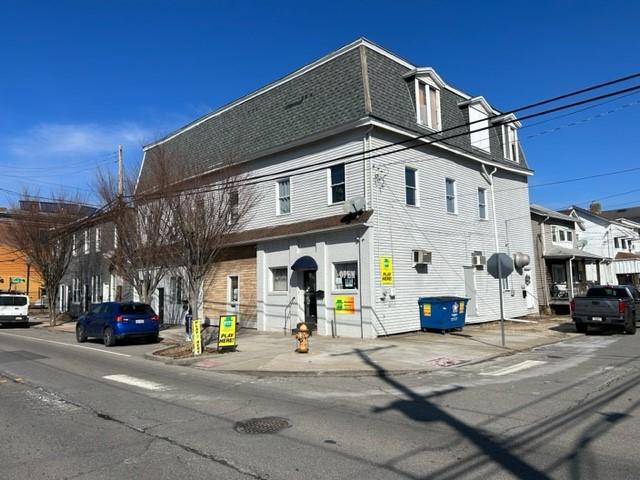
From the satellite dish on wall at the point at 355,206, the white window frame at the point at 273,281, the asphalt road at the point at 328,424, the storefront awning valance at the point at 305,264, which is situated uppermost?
the satellite dish on wall at the point at 355,206

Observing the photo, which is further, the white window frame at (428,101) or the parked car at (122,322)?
the white window frame at (428,101)

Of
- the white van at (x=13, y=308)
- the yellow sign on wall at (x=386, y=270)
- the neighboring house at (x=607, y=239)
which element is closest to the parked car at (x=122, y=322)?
the yellow sign on wall at (x=386, y=270)

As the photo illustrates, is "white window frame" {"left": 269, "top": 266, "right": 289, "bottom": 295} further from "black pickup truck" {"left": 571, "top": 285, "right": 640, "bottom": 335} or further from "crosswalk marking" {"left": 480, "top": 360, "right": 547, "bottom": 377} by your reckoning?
"black pickup truck" {"left": 571, "top": 285, "right": 640, "bottom": 335}

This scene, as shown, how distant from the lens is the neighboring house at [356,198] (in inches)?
699

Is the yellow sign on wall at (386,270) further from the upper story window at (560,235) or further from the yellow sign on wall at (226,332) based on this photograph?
the upper story window at (560,235)

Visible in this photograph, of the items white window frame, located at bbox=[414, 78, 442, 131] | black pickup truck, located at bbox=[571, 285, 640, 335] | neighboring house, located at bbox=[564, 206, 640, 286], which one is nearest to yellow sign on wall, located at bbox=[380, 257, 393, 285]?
white window frame, located at bbox=[414, 78, 442, 131]

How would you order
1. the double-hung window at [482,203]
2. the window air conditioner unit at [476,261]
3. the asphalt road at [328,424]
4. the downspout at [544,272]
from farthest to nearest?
the downspout at [544,272] → the double-hung window at [482,203] → the window air conditioner unit at [476,261] → the asphalt road at [328,424]

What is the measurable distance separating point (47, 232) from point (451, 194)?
914 inches

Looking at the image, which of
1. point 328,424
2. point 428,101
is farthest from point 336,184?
point 328,424

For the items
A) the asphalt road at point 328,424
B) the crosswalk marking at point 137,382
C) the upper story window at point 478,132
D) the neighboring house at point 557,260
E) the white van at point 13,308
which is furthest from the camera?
the white van at point 13,308

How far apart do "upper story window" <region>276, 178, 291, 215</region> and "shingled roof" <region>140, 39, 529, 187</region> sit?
1.40 meters

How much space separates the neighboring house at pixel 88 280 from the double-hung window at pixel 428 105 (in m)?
18.2

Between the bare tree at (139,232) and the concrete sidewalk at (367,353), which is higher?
the bare tree at (139,232)

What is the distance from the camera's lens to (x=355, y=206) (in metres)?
17.4
